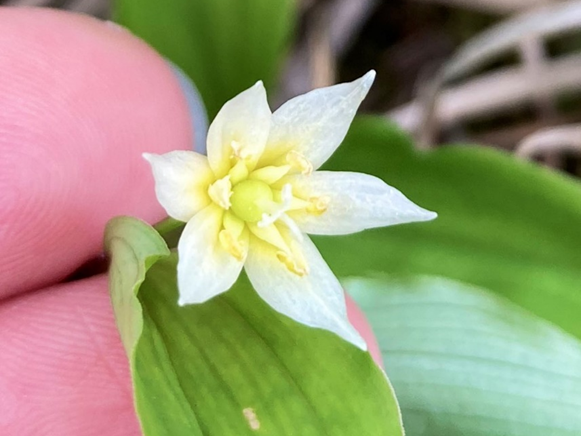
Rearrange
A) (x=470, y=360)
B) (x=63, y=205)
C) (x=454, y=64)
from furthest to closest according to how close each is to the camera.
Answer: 1. (x=454, y=64)
2. (x=470, y=360)
3. (x=63, y=205)

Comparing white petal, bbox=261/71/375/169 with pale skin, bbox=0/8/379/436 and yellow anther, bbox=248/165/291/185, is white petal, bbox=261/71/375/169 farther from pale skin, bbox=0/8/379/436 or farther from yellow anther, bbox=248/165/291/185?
pale skin, bbox=0/8/379/436

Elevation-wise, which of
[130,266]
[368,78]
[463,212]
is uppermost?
[368,78]

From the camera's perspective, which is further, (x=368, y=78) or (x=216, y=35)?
(x=216, y=35)

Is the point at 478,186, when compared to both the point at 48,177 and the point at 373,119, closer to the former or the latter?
the point at 373,119

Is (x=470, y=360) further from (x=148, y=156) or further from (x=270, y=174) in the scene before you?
(x=148, y=156)

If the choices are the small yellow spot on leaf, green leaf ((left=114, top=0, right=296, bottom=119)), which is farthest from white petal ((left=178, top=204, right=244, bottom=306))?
green leaf ((left=114, top=0, right=296, bottom=119))

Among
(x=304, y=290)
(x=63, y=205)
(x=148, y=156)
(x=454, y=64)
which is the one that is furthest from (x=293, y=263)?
(x=454, y=64)
